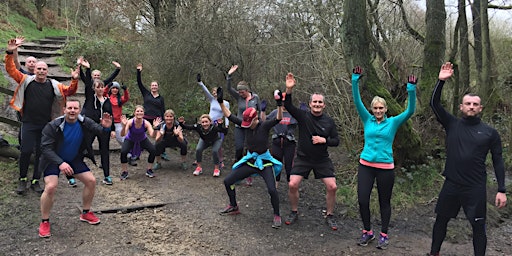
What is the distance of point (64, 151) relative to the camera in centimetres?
→ 496

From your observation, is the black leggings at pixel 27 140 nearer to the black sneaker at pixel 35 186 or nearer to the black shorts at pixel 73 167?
the black sneaker at pixel 35 186

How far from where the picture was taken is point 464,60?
1045cm

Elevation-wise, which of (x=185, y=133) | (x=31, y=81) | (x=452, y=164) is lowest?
(x=185, y=133)

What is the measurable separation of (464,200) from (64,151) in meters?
4.96

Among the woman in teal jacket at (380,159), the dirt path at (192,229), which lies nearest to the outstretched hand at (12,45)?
the dirt path at (192,229)

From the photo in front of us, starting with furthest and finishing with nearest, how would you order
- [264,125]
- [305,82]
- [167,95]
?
[167,95] → [305,82] → [264,125]

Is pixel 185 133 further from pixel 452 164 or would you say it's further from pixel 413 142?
pixel 452 164

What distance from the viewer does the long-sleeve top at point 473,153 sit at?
425 centimetres

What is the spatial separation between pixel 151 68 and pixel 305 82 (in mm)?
4788

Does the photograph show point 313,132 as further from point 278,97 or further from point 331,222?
point 331,222

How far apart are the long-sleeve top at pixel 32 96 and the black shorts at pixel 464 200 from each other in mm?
5808

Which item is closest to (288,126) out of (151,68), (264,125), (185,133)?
(264,125)

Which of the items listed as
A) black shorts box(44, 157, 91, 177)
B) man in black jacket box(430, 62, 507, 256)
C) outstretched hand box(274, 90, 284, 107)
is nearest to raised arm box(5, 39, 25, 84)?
black shorts box(44, 157, 91, 177)

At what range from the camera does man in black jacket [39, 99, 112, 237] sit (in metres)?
4.77
